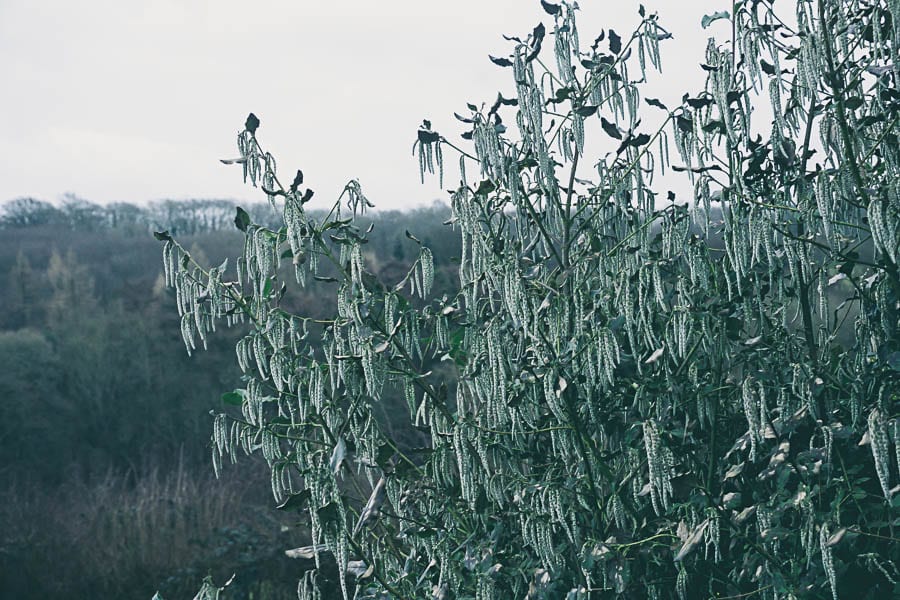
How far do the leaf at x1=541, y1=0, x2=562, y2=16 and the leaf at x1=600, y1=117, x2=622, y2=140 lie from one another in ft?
0.88

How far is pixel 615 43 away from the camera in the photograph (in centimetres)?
208

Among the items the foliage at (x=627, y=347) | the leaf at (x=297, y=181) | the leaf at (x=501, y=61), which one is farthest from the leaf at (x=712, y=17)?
the leaf at (x=297, y=181)

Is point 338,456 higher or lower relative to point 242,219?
lower

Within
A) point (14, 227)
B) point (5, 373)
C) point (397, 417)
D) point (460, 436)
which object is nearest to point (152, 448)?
point (5, 373)

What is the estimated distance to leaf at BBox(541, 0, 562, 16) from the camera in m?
1.99

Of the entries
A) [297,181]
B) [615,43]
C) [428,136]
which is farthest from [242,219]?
[615,43]

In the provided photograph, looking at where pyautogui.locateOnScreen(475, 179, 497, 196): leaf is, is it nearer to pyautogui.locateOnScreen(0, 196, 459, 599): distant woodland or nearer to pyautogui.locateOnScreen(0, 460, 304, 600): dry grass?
pyautogui.locateOnScreen(0, 196, 459, 599): distant woodland

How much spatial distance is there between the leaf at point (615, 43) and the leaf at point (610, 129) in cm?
16

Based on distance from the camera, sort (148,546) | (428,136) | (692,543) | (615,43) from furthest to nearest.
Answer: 1. (148,546)
2. (615,43)
3. (428,136)
4. (692,543)

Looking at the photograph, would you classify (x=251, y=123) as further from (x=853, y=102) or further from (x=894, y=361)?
(x=894, y=361)

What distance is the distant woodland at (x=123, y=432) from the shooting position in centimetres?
622

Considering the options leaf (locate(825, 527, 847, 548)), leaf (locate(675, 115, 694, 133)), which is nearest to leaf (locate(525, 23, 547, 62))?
leaf (locate(675, 115, 694, 133))

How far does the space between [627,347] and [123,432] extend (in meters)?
11.3

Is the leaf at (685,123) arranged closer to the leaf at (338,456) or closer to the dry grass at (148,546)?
the leaf at (338,456)
